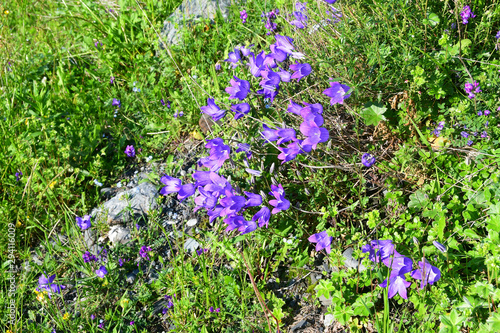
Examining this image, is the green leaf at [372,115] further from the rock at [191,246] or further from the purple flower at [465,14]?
the rock at [191,246]

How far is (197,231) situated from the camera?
2732 millimetres

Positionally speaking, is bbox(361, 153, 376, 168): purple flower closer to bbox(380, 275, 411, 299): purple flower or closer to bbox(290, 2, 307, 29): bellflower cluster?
bbox(380, 275, 411, 299): purple flower

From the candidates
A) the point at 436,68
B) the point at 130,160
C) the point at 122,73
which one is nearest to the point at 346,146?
the point at 436,68

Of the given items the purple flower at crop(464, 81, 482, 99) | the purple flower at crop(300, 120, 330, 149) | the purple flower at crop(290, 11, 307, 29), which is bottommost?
the purple flower at crop(300, 120, 330, 149)

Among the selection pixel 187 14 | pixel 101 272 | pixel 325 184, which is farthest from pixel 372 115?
pixel 187 14

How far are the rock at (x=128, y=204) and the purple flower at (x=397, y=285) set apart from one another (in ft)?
6.07

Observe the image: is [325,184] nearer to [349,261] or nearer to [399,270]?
[349,261]

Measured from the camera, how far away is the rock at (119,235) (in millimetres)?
2939

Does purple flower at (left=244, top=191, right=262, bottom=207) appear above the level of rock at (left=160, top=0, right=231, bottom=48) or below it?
below

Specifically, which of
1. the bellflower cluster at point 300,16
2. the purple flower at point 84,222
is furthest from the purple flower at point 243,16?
the purple flower at point 84,222

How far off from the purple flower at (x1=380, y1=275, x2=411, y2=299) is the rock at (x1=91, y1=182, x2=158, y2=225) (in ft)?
6.07

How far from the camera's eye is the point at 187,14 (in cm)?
429

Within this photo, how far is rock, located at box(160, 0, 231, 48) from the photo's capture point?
4.14 metres

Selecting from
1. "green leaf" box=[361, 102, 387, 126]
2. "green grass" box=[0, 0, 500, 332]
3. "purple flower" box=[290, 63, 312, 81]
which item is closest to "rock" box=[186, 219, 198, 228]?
"green grass" box=[0, 0, 500, 332]
